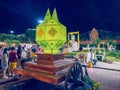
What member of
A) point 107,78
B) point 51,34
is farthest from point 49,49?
point 107,78

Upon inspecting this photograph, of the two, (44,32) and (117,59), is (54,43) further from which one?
(117,59)

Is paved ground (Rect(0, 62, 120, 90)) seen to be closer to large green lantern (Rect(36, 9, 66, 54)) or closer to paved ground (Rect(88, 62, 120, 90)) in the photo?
paved ground (Rect(88, 62, 120, 90))

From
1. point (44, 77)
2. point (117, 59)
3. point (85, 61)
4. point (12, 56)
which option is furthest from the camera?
point (117, 59)

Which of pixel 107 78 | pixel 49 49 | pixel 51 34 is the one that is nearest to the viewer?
pixel 51 34

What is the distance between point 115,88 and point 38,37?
476 cm

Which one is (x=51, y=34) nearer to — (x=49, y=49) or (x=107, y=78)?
(x=49, y=49)

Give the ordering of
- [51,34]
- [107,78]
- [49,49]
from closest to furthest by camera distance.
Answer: [51,34], [49,49], [107,78]

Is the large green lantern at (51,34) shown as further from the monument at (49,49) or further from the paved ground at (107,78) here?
the paved ground at (107,78)

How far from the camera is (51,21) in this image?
3211 millimetres

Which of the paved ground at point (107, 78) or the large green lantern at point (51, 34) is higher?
the large green lantern at point (51, 34)

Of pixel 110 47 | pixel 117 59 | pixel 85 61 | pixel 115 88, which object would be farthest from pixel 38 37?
pixel 110 47

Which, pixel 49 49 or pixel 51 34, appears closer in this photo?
pixel 51 34

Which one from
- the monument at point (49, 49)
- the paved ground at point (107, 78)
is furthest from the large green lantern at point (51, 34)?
the paved ground at point (107, 78)

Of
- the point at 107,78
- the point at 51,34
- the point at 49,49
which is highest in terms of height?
the point at 51,34
